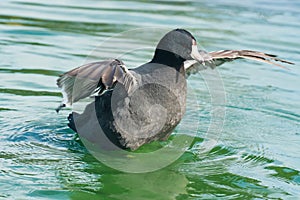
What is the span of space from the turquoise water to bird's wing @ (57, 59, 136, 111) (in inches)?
26.9

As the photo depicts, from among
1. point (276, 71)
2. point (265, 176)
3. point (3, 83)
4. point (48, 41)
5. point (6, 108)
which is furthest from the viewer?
point (48, 41)

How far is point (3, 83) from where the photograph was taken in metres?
7.80

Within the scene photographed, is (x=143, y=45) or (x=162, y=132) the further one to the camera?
(x=143, y=45)

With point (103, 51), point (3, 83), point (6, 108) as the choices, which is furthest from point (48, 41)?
point (6, 108)

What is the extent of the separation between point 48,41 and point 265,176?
4999 millimetres

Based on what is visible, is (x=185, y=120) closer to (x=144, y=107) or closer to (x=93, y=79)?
(x=144, y=107)

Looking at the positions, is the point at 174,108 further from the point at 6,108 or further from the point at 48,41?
the point at 48,41

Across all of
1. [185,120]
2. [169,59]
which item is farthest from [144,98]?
[185,120]

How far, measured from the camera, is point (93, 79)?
4.96 metres

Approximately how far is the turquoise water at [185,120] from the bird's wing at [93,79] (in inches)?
26.9

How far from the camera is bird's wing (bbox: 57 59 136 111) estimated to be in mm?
4938

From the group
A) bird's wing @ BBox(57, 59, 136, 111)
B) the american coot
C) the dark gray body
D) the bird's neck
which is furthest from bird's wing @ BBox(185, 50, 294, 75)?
bird's wing @ BBox(57, 59, 136, 111)

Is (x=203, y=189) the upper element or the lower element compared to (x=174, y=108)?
lower

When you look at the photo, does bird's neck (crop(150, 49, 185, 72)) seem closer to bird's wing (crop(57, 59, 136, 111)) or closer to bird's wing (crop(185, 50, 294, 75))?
bird's wing (crop(185, 50, 294, 75))
